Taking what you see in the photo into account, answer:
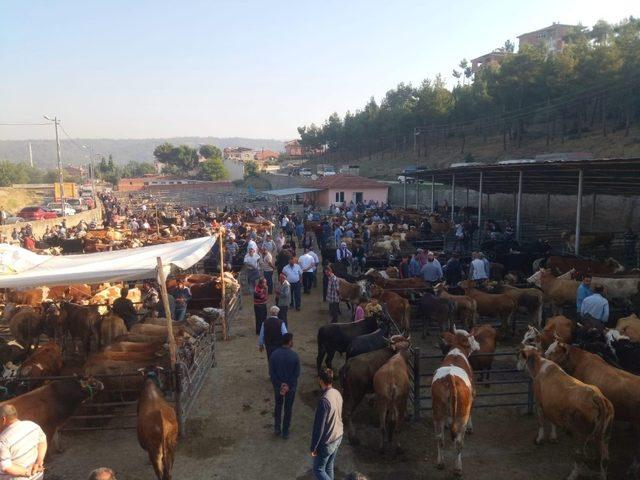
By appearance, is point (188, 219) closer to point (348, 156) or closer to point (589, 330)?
point (589, 330)

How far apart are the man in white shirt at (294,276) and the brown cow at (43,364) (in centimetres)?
577

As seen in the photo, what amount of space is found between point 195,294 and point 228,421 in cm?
565

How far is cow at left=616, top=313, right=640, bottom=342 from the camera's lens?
8616mm

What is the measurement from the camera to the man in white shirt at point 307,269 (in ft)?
48.9

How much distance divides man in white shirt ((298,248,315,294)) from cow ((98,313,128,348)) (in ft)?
19.9

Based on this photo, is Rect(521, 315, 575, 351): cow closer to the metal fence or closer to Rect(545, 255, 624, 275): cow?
the metal fence

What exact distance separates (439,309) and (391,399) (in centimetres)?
459

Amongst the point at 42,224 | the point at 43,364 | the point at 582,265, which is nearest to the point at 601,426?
the point at 43,364

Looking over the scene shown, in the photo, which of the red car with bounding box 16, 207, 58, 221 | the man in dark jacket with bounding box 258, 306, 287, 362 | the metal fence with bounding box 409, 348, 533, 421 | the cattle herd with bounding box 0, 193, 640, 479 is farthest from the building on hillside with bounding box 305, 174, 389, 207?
the man in dark jacket with bounding box 258, 306, 287, 362

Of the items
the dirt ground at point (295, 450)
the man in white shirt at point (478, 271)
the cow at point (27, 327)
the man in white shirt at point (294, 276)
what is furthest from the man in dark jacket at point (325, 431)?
the man in white shirt at point (478, 271)

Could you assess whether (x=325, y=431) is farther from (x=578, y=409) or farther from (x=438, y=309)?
(x=438, y=309)

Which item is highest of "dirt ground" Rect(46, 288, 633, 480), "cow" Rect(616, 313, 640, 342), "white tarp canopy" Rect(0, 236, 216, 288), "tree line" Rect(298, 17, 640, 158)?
"tree line" Rect(298, 17, 640, 158)

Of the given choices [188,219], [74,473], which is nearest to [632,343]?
[74,473]

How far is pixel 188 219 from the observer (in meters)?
31.4
